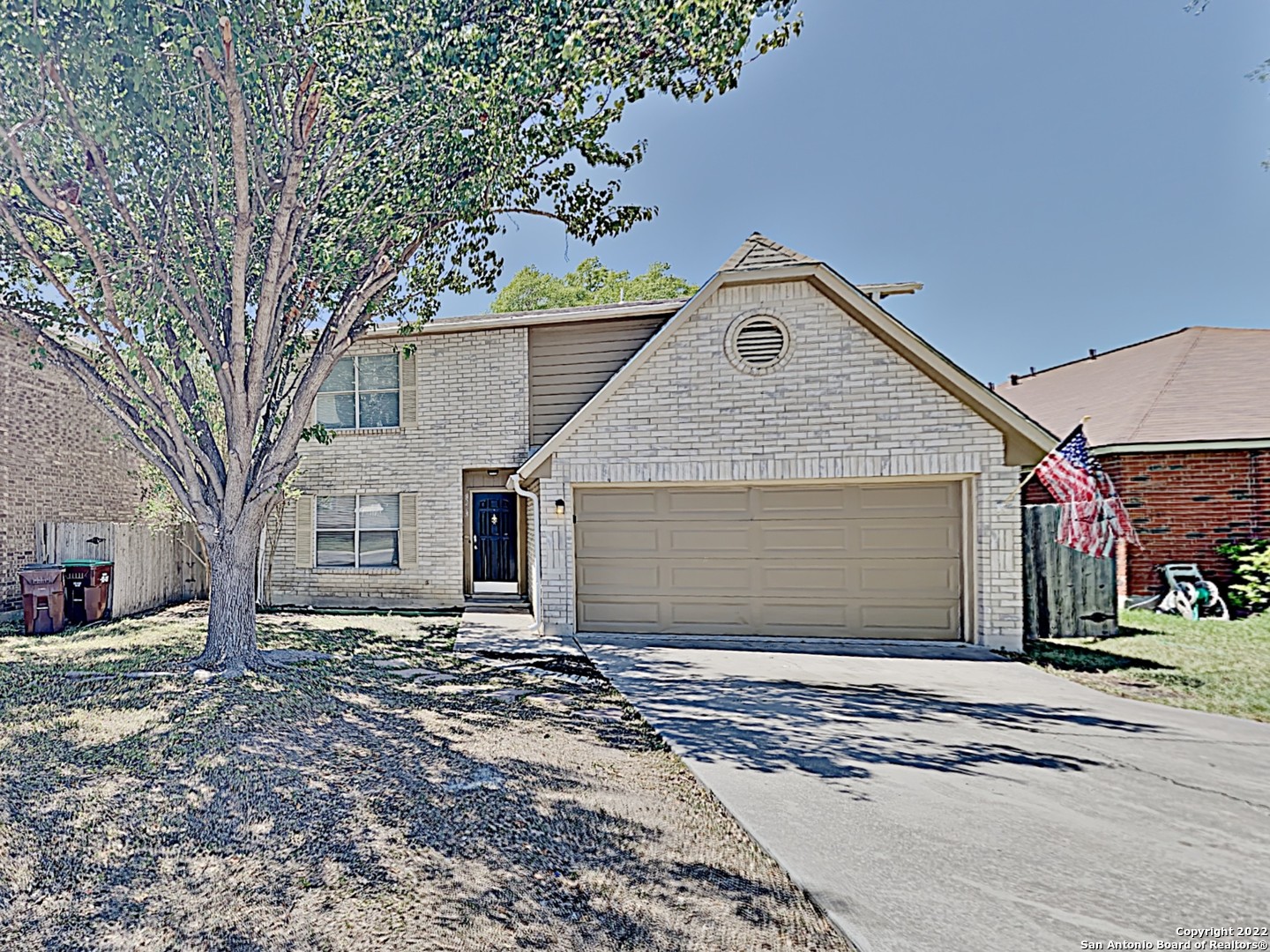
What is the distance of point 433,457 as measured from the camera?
12.6 m

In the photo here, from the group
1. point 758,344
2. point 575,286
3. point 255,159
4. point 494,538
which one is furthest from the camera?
point 575,286

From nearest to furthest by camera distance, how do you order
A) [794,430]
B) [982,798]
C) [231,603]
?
[982,798] < [231,603] < [794,430]

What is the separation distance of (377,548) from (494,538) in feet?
7.87

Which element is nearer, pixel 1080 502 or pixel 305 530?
pixel 1080 502

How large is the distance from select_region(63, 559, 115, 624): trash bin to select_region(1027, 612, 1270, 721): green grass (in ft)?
45.0

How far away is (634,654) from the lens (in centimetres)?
837

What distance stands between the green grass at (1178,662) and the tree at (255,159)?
7940mm

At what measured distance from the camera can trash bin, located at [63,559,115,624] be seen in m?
10.7

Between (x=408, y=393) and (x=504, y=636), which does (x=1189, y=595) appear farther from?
(x=408, y=393)

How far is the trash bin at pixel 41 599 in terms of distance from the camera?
10062 mm

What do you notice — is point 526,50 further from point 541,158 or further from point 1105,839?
point 1105,839

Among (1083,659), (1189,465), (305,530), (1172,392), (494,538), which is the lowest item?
(1083,659)

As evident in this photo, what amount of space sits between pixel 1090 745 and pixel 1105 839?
178 cm

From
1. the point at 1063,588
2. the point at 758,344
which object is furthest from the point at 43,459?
the point at 1063,588
